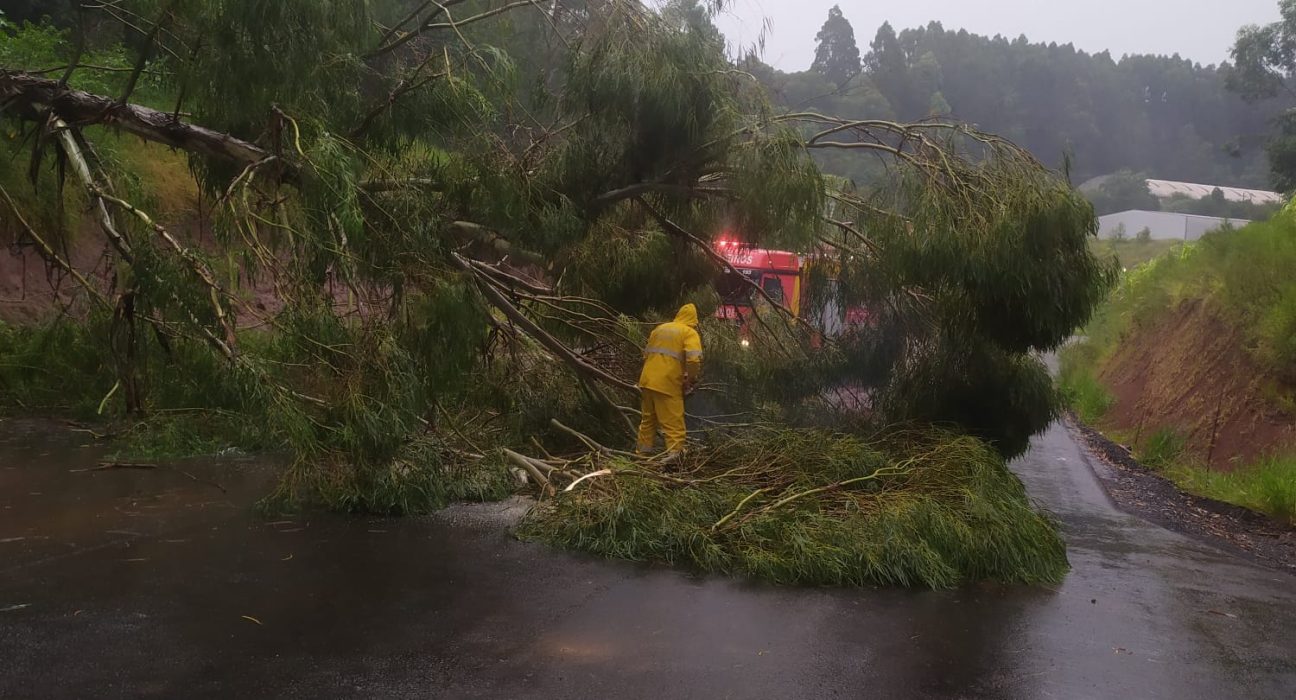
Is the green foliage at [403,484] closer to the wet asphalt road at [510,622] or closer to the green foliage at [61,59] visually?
the wet asphalt road at [510,622]

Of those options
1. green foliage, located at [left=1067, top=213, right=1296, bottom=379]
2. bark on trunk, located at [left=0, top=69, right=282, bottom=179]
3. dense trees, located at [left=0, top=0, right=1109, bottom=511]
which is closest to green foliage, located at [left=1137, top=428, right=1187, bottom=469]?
green foliage, located at [left=1067, top=213, right=1296, bottom=379]

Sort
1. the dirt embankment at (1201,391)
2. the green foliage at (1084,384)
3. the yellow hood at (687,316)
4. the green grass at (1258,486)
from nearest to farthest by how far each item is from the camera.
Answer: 1. the yellow hood at (687,316)
2. the green grass at (1258,486)
3. the dirt embankment at (1201,391)
4. the green foliage at (1084,384)

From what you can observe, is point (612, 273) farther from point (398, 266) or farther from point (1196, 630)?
point (1196, 630)

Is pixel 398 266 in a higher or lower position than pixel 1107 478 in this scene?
higher

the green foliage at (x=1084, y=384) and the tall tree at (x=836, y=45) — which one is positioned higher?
the tall tree at (x=836, y=45)

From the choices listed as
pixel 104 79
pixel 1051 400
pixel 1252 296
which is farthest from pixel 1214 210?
pixel 104 79

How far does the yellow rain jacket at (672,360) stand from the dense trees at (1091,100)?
20.5m

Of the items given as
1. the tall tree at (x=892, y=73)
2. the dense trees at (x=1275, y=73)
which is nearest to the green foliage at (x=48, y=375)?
the tall tree at (x=892, y=73)

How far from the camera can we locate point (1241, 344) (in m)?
14.2

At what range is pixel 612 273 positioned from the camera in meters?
10.9

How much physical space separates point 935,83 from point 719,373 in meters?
24.2

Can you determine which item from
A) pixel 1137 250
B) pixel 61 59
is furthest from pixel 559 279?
pixel 1137 250

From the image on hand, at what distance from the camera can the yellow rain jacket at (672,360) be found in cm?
938

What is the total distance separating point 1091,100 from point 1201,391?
102 feet
